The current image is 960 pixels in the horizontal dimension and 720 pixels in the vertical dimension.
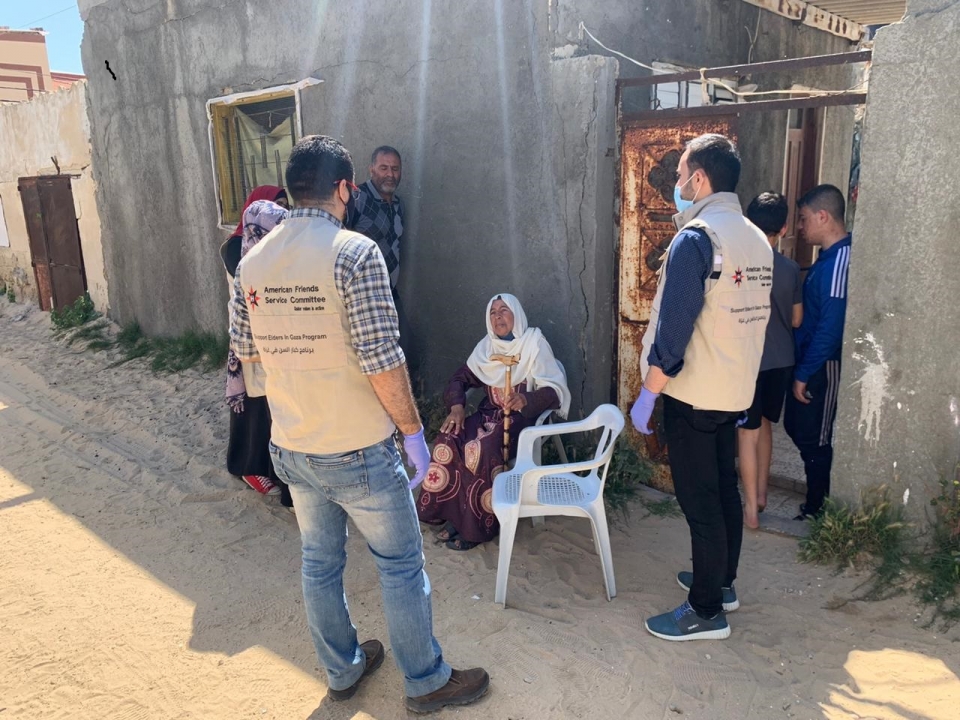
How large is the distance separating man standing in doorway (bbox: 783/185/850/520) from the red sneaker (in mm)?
2815

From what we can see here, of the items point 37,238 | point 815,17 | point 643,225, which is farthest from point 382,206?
point 37,238

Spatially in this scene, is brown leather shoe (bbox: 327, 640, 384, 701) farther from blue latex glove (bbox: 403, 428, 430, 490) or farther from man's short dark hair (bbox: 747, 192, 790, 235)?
man's short dark hair (bbox: 747, 192, 790, 235)

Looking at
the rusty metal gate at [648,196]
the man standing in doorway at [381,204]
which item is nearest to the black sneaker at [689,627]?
the rusty metal gate at [648,196]

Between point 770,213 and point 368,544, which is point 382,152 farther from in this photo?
point 368,544

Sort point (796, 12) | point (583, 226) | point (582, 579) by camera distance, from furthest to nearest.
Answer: point (796, 12)
point (583, 226)
point (582, 579)

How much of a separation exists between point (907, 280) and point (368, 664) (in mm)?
2637

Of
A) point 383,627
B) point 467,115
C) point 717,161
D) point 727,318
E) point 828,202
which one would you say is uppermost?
point 467,115

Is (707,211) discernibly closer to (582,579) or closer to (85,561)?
(582,579)

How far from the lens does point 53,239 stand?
8.84m

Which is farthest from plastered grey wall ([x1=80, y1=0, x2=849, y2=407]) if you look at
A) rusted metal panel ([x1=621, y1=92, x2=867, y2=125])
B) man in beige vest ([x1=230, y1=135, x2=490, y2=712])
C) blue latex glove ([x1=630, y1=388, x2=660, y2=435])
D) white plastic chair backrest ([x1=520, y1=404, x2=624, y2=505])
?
man in beige vest ([x1=230, y1=135, x2=490, y2=712])

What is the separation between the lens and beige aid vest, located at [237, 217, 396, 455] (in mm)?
2086

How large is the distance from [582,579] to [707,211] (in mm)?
1712

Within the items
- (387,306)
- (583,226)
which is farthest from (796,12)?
(387,306)

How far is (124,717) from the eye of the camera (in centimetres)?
263
